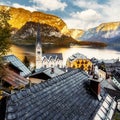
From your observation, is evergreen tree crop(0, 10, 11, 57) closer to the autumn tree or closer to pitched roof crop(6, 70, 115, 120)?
the autumn tree

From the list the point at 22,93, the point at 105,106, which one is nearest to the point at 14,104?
the point at 22,93

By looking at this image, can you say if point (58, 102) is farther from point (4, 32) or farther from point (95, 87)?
point (4, 32)

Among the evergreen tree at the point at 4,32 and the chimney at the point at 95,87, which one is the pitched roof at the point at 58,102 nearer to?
the chimney at the point at 95,87

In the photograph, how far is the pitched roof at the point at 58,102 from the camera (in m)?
12.3

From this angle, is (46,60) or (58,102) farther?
(46,60)

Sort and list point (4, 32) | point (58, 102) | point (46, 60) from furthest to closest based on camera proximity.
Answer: point (46, 60) → point (4, 32) → point (58, 102)

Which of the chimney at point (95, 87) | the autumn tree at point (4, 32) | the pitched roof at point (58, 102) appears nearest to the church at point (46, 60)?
the autumn tree at point (4, 32)

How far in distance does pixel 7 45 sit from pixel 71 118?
14350 mm

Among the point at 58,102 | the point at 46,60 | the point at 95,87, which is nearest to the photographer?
the point at 58,102

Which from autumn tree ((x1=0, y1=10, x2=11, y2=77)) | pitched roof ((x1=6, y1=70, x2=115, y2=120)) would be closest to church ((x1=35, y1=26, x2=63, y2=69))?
autumn tree ((x1=0, y1=10, x2=11, y2=77))

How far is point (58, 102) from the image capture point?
1527 cm

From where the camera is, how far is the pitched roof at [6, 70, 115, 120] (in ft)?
40.3

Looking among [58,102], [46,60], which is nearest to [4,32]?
[58,102]

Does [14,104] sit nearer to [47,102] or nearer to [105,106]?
[47,102]
